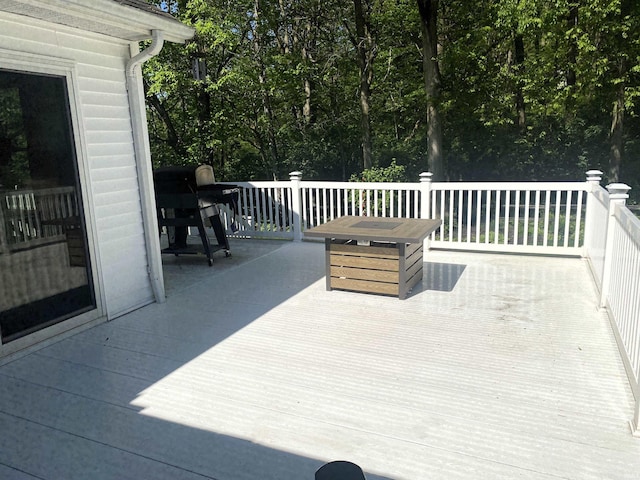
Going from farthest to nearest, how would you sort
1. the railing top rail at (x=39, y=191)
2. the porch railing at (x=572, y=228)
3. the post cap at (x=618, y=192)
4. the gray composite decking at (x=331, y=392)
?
the post cap at (x=618, y=192) → the railing top rail at (x=39, y=191) → the porch railing at (x=572, y=228) → the gray composite decking at (x=331, y=392)

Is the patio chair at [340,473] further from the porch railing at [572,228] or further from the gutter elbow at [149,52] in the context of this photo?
the gutter elbow at [149,52]

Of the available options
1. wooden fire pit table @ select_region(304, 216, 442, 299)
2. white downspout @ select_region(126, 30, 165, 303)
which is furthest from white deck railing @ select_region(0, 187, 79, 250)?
wooden fire pit table @ select_region(304, 216, 442, 299)

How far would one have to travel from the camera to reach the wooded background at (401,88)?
9.64m

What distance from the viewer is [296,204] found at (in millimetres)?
6988

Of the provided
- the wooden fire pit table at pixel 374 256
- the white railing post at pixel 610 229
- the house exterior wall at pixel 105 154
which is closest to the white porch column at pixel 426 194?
the wooden fire pit table at pixel 374 256

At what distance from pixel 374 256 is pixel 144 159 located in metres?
2.27

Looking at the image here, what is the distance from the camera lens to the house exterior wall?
357 cm

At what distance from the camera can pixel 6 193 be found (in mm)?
3232

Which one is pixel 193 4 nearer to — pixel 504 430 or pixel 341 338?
pixel 341 338

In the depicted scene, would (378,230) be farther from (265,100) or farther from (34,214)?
(265,100)

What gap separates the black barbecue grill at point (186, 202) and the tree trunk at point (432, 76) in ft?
16.5

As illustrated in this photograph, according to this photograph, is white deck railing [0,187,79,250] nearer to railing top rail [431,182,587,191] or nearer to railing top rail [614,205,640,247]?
railing top rail [614,205,640,247]

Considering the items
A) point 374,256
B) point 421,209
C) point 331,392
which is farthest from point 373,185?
point 331,392

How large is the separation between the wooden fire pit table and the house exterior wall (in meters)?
1.62
